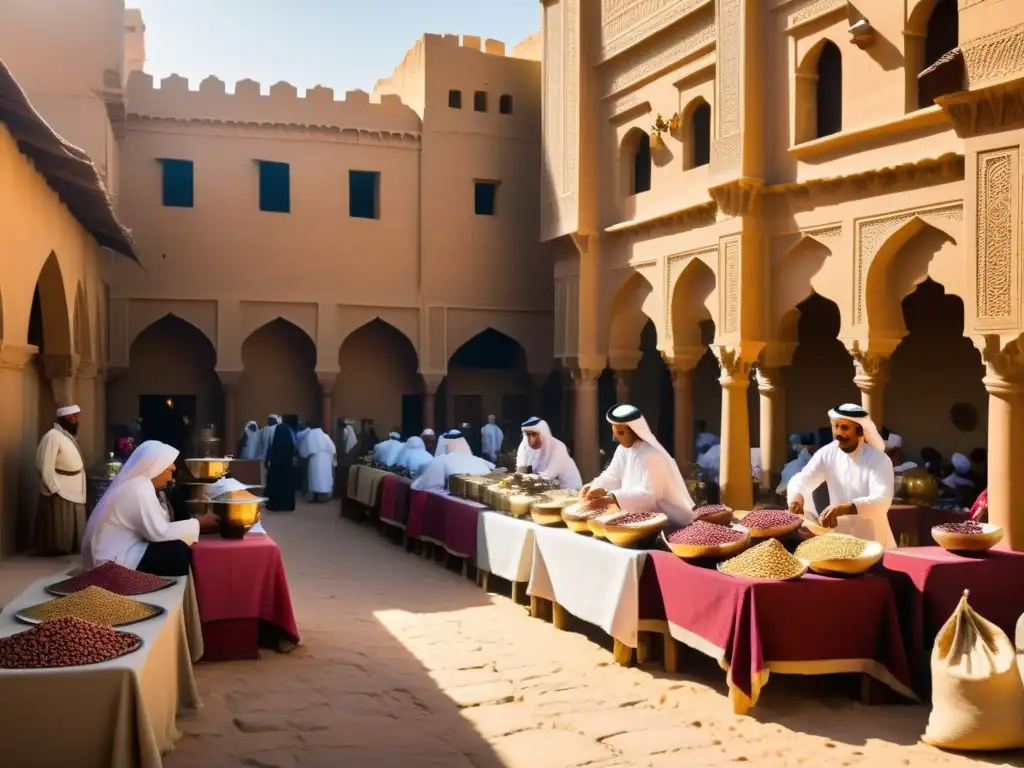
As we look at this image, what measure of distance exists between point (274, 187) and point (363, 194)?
1.97m

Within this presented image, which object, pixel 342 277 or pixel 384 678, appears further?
pixel 342 277

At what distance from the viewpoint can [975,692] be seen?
543cm

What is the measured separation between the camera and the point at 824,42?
13117 mm

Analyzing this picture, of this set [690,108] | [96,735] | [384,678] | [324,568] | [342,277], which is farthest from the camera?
[342,277]

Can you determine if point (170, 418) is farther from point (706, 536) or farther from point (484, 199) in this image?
point (706, 536)

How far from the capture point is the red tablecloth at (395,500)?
13.8 m

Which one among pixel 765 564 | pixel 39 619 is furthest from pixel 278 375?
pixel 39 619

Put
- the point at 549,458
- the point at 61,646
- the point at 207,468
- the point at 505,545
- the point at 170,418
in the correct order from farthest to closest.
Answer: the point at 170,418 → the point at 549,458 → the point at 505,545 → the point at 207,468 → the point at 61,646

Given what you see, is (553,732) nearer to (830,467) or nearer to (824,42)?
(830,467)

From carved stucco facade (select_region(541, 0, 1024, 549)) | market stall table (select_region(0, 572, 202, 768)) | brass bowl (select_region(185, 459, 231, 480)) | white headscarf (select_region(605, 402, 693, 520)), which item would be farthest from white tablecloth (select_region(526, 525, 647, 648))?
market stall table (select_region(0, 572, 202, 768))

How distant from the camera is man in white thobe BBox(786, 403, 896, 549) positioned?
7480 millimetres

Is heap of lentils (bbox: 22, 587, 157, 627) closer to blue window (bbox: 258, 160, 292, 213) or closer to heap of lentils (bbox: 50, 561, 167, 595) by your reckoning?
heap of lentils (bbox: 50, 561, 167, 595)

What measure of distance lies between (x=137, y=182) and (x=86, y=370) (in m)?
5.17

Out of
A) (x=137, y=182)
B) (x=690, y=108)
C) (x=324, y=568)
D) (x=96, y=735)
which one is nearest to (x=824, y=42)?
(x=690, y=108)
